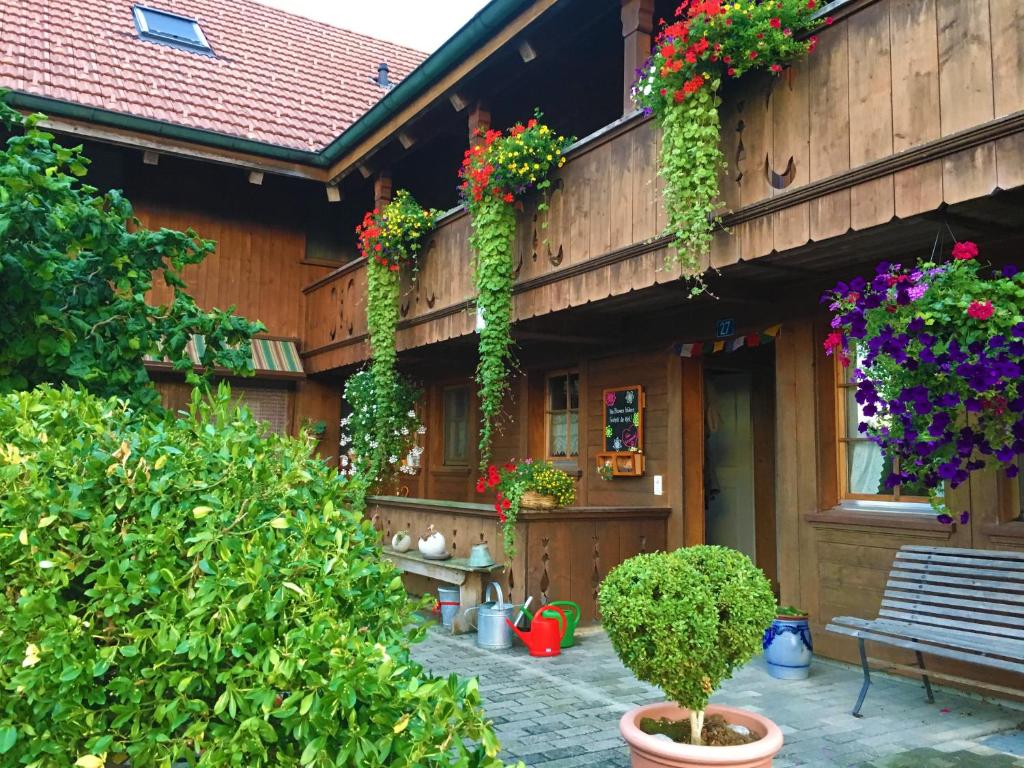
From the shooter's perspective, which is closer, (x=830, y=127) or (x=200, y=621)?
(x=200, y=621)

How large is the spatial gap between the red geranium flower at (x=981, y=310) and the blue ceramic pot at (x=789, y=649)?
329 centimetres

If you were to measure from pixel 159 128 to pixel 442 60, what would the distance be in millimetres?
4609

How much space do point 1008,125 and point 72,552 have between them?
437 cm

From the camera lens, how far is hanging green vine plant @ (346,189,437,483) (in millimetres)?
9664

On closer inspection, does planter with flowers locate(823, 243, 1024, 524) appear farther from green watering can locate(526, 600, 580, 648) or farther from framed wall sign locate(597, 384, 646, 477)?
framed wall sign locate(597, 384, 646, 477)

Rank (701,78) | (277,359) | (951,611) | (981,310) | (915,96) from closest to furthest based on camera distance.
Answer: (981,310), (915,96), (951,611), (701,78), (277,359)

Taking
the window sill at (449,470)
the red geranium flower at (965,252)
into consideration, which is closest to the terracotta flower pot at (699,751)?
the red geranium flower at (965,252)

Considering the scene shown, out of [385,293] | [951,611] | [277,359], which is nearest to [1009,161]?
[951,611]

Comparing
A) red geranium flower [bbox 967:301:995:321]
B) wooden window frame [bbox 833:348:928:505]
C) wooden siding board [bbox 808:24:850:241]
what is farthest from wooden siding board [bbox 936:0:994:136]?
wooden window frame [bbox 833:348:928:505]

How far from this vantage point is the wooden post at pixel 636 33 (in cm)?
688

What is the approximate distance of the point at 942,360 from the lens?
3971 millimetres

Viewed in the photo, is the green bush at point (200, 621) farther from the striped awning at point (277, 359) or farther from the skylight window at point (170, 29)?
the skylight window at point (170, 29)

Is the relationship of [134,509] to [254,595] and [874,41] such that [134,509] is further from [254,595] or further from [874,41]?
[874,41]

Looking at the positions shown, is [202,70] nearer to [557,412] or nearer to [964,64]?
[557,412]
